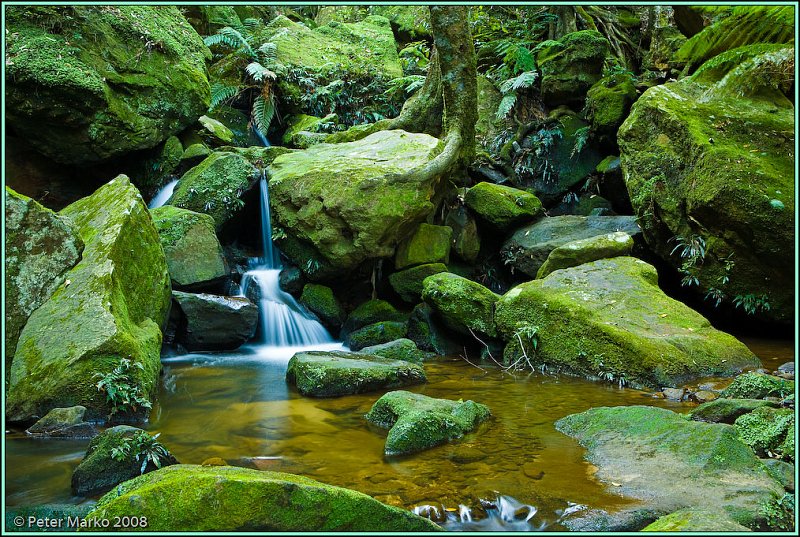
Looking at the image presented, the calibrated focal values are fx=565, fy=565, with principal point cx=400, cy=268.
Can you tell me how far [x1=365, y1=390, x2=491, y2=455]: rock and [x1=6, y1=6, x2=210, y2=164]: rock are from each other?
745 cm

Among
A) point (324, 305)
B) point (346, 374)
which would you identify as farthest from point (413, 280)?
point (346, 374)

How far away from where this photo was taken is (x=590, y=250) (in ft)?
27.3

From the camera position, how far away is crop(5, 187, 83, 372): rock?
213 inches

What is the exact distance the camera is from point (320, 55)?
1766 centimetres

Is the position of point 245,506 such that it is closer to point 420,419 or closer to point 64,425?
point 420,419

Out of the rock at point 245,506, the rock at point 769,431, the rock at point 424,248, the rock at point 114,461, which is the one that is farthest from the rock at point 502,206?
the rock at point 245,506

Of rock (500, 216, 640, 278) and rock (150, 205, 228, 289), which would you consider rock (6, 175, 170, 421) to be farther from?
rock (500, 216, 640, 278)

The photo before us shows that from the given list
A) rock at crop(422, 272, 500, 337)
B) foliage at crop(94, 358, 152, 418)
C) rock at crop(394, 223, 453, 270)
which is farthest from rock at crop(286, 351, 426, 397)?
rock at crop(394, 223, 453, 270)

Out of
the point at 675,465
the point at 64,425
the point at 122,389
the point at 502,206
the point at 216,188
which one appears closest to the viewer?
the point at 675,465

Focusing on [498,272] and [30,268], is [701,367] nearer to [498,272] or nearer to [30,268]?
[498,272]

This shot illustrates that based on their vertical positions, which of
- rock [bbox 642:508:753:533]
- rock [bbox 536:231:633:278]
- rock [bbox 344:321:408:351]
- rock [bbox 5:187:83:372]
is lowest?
rock [bbox 344:321:408:351]

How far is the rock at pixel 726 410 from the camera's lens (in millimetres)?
4398

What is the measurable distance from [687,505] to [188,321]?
22.2 ft

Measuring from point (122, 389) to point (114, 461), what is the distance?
4.56ft
